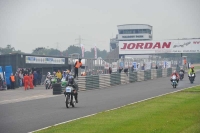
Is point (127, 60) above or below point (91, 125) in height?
above

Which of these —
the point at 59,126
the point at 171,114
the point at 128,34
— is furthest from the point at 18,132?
the point at 128,34

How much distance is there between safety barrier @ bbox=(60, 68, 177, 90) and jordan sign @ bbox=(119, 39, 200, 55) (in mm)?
14363

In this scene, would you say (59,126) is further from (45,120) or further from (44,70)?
(44,70)

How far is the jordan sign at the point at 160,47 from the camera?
6619cm

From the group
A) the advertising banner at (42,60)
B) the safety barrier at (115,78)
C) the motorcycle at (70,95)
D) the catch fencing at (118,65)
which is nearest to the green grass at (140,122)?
the motorcycle at (70,95)

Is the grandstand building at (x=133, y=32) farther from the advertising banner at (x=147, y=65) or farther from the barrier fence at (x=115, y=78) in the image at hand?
the advertising banner at (x=147, y=65)

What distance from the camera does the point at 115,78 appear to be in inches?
1507

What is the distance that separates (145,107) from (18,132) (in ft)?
22.7

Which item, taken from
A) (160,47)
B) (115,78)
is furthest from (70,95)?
(160,47)

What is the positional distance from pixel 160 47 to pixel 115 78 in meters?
32.1

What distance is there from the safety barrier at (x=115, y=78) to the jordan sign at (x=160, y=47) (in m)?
14.4

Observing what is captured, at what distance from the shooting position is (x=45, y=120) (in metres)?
14.6

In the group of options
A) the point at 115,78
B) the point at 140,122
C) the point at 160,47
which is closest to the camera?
the point at 140,122

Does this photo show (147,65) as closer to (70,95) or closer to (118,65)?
(118,65)
